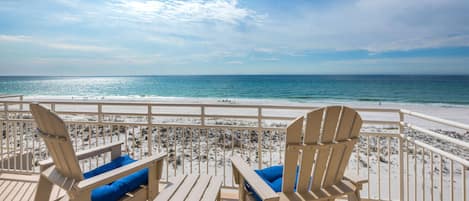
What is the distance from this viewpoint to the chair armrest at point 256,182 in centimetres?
125

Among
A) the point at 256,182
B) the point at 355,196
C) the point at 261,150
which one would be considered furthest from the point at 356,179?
the point at 261,150

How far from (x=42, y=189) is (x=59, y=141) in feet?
1.92

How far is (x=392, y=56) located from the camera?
23109mm

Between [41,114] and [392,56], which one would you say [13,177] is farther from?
[392,56]

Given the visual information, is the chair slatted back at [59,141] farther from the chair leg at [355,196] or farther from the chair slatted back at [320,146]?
the chair leg at [355,196]

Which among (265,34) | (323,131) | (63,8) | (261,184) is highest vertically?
(265,34)

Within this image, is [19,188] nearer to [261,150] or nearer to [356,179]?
[261,150]

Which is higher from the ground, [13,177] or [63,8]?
[63,8]

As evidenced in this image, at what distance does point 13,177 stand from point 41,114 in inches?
78.8

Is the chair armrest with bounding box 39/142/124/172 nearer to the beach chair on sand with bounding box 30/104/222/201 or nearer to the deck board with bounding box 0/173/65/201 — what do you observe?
the beach chair on sand with bounding box 30/104/222/201

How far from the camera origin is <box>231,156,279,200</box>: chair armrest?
4.11 feet

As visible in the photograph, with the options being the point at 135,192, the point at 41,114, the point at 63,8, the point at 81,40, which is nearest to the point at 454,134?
the point at 135,192

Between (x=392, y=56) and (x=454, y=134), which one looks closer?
(x=454, y=134)

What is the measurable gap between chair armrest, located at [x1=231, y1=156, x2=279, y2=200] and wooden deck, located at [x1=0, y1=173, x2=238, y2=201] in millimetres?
852
